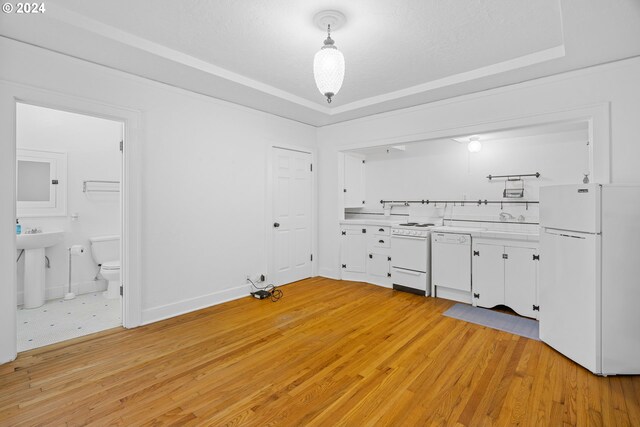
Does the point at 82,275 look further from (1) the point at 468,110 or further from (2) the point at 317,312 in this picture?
(1) the point at 468,110

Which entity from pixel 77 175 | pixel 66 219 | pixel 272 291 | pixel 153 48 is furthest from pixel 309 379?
pixel 77 175

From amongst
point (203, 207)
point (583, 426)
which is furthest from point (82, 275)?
point (583, 426)

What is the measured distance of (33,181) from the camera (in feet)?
12.7

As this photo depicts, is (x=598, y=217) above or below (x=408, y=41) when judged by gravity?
below

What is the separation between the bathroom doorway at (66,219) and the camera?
3.56 metres

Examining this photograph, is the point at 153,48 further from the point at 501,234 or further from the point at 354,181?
the point at 501,234

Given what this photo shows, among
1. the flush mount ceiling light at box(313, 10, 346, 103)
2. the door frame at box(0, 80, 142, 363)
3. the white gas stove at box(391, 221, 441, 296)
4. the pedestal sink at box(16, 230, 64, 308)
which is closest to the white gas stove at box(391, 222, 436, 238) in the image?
the white gas stove at box(391, 221, 441, 296)

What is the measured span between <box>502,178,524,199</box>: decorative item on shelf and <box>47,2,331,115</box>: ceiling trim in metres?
3.13

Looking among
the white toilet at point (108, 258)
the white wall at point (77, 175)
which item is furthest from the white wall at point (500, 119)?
the white wall at point (77, 175)

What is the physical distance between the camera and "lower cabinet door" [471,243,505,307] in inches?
138

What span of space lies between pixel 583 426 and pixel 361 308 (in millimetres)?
2167

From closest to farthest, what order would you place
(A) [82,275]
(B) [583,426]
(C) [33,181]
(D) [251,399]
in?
(B) [583,426]
(D) [251,399]
(C) [33,181]
(A) [82,275]

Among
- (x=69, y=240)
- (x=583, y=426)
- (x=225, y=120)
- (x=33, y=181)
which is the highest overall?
(x=225, y=120)

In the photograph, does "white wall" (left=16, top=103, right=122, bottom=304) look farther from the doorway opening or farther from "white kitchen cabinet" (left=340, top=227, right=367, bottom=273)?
"white kitchen cabinet" (left=340, top=227, right=367, bottom=273)
